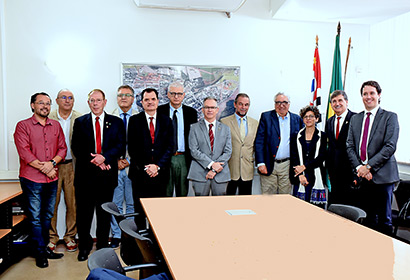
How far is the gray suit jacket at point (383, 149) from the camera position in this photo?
3.70 meters

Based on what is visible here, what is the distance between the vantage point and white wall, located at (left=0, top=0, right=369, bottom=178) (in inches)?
183

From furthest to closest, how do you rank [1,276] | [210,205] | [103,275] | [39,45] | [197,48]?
[197,48], [39,45], [1,276], [210,205], [103,275]

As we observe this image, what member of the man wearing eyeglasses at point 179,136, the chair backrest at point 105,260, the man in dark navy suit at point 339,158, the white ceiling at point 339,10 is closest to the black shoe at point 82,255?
the man wearing eyeglasses at point 179,136

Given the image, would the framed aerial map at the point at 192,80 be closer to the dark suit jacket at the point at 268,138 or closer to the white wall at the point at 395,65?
the dark suit jacket at the point at 268,138

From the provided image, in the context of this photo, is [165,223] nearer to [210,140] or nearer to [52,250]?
[210,140]

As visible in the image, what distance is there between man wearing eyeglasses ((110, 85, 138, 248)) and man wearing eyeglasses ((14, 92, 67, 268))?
32.2 inches

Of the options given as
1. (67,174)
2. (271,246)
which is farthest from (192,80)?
(271,246)

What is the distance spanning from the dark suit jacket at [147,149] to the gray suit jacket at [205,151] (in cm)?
29

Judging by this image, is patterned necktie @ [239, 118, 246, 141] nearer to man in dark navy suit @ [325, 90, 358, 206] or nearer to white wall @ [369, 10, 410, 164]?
man in dark navy suit @ [325, 90, 358, 206]

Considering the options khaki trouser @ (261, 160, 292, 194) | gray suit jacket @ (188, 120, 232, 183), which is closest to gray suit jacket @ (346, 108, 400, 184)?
khaki trouser @ (261, 160, 292, 194)

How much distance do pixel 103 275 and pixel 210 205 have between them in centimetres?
157

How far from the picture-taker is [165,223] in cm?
224

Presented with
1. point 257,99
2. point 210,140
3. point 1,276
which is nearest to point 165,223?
point 210,140

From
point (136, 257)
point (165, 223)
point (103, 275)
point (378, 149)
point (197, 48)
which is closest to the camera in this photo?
point (103, 275)
